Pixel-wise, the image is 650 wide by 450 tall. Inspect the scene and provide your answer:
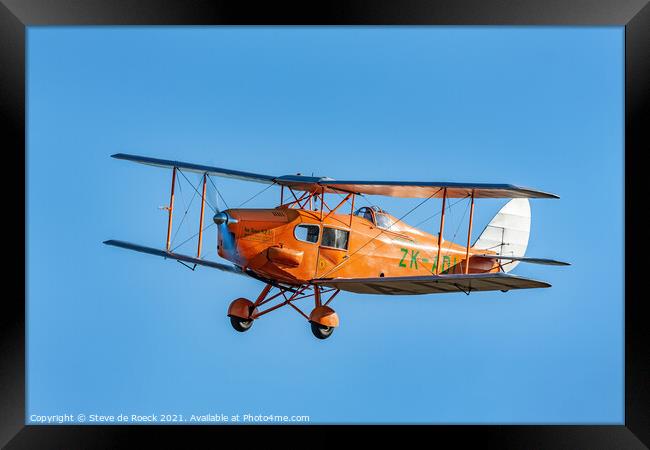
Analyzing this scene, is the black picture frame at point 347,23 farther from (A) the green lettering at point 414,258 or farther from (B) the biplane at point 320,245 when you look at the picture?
(A) the green lettering at point 414,258

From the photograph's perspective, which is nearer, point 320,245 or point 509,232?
point 320,245

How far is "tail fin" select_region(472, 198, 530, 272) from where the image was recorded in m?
18.7

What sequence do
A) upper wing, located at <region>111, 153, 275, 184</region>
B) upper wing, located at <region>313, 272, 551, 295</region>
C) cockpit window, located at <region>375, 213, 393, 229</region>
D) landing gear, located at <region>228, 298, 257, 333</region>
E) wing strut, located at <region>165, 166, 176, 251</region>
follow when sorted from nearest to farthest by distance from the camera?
upper wing, located at <region>313, 272, 551, 295</region>, landing gear, located at <region>228, 298, 257, 333</region>, upper wing, located at <region>111, 153, 275, 184</region>, wing strut, located at <region>165, 166, 176, 251</region>, cockpit window, located at <region>375, 213, 393, 229</region>

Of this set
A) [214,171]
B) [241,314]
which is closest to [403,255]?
[241,314]

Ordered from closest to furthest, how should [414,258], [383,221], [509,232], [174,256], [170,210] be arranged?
1. [174,256]
2. [170,210]
3. [383,221]
4. [414,258]
5. [509,232]

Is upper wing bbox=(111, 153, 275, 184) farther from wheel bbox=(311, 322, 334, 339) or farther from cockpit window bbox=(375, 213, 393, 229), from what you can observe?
wheel bbox=(311, 322, 334, 339)

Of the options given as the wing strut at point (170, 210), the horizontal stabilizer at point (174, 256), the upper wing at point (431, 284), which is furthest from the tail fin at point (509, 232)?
the wing strut at point (170, 210)

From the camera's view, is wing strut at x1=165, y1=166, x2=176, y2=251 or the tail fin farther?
the tail fin

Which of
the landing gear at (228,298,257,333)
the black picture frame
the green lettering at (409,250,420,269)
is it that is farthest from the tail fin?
the black picture frame

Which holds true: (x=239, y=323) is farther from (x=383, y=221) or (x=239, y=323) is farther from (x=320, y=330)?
(x=383, y=221)

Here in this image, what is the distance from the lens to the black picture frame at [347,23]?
1221cm

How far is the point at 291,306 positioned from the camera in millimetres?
15211

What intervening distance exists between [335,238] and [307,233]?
0.40 metres

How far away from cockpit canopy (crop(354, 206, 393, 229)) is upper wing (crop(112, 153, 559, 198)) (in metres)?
0.44
